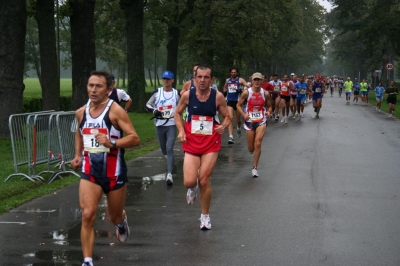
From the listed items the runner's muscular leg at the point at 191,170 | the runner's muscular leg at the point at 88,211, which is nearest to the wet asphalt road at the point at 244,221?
the runner's muscular leg at the point at 88,211

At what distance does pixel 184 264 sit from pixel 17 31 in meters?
13.4

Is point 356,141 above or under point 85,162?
under

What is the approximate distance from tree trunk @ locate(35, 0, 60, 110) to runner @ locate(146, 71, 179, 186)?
9.21m

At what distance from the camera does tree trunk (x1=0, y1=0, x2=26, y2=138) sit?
18.7m

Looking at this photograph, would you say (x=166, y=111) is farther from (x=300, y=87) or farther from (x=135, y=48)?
(x=135, y=48)

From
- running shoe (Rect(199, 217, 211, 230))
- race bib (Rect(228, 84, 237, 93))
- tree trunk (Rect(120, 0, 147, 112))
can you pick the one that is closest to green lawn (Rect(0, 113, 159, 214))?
running shoe (Rect(199, 217, 211, 230))

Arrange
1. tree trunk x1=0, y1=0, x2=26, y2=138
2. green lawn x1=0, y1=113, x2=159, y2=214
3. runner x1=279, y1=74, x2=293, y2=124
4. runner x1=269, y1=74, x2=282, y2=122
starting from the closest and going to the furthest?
green lawn x1=0, y1=113, x2=159, y2=214 → tree trunk x1=0, y1=0, x2=26, y2=138 → runner x1=279, y1=74, x2=293, y2=124 → runner x1=269, y1=74, x2=282, y2=122

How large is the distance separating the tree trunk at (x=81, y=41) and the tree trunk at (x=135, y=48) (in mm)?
11590

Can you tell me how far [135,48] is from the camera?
1332 inches

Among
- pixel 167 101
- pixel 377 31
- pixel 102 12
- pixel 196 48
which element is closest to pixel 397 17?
pixel 377 31

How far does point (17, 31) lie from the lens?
62.0ft

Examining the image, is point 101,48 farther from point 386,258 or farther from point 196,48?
point 386,258

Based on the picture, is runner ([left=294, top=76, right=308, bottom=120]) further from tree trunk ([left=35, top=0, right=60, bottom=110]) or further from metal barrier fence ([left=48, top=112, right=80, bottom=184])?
metal barrier fence ([left=48, top=112, right=80, bottom=184])

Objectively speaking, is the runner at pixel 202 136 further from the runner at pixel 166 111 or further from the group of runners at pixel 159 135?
the runner at pixel 166 111
